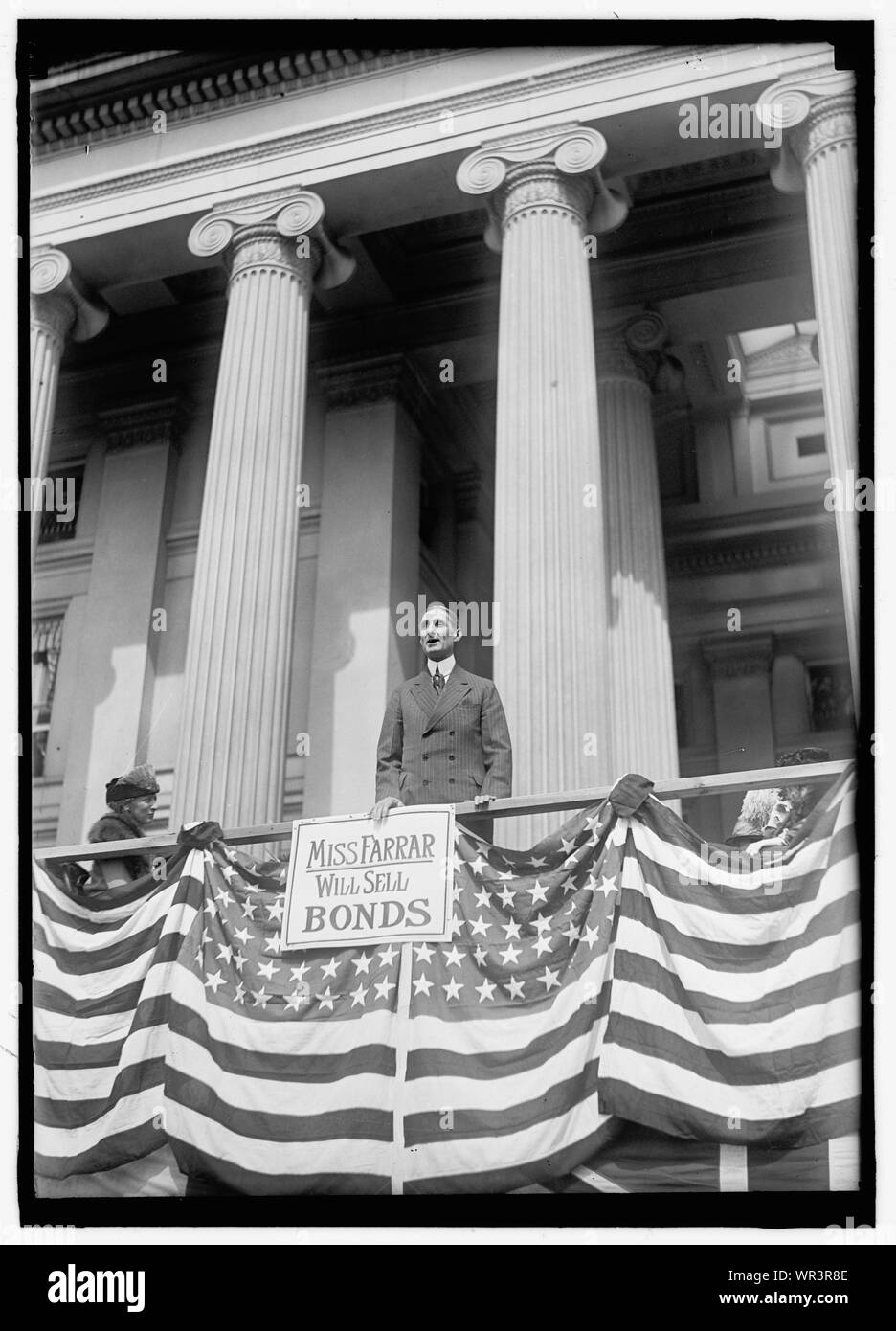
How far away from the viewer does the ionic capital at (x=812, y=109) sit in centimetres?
1494

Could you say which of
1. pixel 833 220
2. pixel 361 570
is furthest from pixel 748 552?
pixel 833 220

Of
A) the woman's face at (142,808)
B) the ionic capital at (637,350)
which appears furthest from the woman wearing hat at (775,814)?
the ionic capital at (637,350)

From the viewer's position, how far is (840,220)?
14.5 meters

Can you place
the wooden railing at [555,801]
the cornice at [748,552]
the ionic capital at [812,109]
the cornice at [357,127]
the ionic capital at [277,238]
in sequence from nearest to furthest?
the wooden railing at [555,801] < the ionic capital at [812,109] < the cornice at [357,127] < the ionic capital at [277,238] < the cornice at [748,552]

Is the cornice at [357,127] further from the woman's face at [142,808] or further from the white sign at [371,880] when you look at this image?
the white sign at [371,880]

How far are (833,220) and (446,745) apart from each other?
6.53m

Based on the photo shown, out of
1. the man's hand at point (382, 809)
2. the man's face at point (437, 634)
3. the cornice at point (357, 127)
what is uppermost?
the cornice at point (357, 127)

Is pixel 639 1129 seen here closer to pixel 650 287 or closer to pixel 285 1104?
pixel 285 1104

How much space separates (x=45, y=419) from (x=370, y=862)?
872 cm

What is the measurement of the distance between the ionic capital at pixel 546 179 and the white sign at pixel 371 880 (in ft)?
25.9

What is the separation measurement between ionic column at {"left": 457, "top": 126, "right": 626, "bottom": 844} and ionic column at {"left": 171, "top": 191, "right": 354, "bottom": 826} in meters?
2.32

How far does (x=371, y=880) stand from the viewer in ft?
35.8

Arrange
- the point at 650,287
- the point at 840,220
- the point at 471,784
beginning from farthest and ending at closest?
the point at 650,287
the point at 840,220
the point at 471,784
